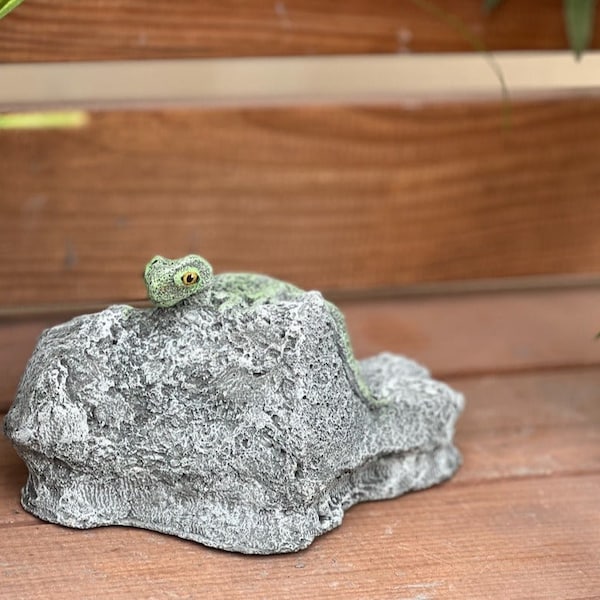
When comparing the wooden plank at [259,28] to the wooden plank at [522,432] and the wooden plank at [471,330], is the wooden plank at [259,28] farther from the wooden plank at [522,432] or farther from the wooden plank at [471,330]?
the wooden plank at [522,432]

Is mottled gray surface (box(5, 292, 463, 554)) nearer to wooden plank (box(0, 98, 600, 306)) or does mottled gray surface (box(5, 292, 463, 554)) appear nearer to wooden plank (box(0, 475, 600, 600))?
wooden plank (box(0, 475, 600, 600))

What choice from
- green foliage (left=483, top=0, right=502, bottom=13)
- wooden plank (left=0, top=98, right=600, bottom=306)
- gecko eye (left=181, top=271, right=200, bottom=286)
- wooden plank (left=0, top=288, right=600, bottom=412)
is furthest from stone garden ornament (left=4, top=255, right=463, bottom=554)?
green foliage (left=483, top=0, right=502, bottom=13)

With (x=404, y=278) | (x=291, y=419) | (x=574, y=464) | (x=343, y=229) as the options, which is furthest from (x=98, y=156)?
(x=574, y=464)

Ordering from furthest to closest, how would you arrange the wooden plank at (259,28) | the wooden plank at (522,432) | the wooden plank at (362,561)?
the wooden plank at (259,28)
the wooden plank at (522,432)
the wooden plank at (362,561)

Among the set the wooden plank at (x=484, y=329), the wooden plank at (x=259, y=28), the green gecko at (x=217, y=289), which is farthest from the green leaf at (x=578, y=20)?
the green gecko at (x=217, y=289)

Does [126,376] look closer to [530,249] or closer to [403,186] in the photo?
[403,186]

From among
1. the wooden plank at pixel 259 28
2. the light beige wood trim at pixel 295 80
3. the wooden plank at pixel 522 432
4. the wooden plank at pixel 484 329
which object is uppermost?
the wooden plank at pixel 259 28
